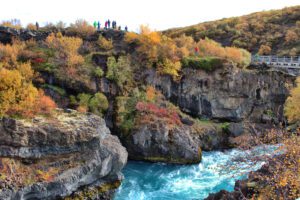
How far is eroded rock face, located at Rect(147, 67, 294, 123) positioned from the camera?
142 feet

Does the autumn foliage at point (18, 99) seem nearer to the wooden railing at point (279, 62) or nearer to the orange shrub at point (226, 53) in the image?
the orange shrub at point (226, 53)

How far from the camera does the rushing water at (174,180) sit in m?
26.7

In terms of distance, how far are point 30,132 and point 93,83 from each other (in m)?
17.4

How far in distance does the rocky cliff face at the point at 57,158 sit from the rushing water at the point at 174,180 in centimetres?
341

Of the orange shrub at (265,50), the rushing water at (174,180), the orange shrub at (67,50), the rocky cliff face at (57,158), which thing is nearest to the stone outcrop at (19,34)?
the orange shrub at (67,50)

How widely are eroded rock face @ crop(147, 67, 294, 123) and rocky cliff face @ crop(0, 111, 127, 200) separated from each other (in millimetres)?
19516

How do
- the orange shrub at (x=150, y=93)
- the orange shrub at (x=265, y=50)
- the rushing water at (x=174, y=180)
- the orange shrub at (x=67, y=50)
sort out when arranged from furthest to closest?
the orange shrub at (x=265, y=50) < the orange shrub at (x=150, y=93) < the orange shrub at (x=67, y=50) < the rushing water at (x=174, y=180)

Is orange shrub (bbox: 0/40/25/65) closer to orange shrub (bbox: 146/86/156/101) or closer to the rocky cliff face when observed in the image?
the rocky cliff face

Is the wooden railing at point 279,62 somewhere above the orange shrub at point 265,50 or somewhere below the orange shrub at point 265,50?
below

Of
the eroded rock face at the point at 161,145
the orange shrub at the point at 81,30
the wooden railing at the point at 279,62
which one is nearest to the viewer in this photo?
the eroded rock face at the point at 161,145

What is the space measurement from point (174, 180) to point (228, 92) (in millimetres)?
20101

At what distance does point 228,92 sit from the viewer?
44469 millimetres

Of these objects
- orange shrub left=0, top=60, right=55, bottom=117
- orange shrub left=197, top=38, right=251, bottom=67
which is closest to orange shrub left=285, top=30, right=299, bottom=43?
orange shrub left=197, top=38, right=251, bottom=67

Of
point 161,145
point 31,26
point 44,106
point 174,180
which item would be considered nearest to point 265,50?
point 161,145
